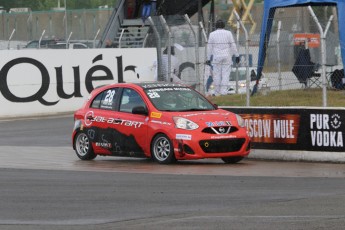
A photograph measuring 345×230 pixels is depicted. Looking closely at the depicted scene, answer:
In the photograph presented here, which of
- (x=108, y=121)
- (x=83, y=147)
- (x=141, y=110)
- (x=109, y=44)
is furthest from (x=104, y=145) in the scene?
(x=109, y=44)

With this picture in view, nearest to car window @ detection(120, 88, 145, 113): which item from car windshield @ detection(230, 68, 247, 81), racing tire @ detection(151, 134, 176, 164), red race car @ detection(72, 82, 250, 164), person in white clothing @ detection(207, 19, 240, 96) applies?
red race car @ detection(72, 82, 250, 164)

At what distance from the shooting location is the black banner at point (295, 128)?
17922 mm

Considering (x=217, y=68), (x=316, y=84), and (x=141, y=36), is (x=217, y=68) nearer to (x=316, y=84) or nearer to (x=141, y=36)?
(x=316, y=84)

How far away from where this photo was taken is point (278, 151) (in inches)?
744

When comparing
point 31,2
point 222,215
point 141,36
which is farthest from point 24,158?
point 31,2

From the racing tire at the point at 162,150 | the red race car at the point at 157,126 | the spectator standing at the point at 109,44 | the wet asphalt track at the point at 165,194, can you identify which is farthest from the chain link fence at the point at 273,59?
the spectator standing at the point at 109,44

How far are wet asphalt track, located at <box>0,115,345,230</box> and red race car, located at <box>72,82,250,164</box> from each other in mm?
266

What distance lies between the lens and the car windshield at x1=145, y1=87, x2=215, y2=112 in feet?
60.7

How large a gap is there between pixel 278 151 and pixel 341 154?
143 centimetres

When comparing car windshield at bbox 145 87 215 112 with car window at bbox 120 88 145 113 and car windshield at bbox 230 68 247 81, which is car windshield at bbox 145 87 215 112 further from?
car windshield at bbox 230 68 247 81

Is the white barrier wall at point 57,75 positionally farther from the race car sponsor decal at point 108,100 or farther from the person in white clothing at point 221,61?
the race car sponsor decal at point 108,100

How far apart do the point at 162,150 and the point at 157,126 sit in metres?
0.41

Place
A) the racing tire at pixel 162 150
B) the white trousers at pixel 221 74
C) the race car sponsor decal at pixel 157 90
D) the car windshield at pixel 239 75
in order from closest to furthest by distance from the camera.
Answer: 1. the racing tire at pixel 162 150
2. the race car sponsor decal at pixel 157 90
3. the white trousers at pixel 221 74
4. the car windshield at pixel 239 75

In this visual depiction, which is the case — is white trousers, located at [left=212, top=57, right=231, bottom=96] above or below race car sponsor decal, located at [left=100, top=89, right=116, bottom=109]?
above
